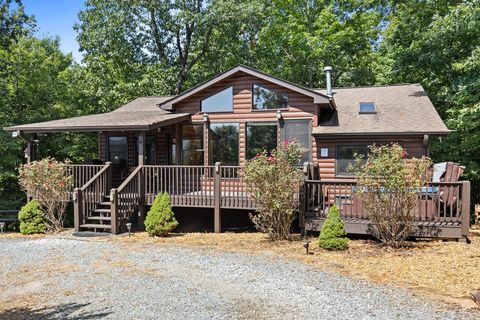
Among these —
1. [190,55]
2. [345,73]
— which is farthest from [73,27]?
[345,73]

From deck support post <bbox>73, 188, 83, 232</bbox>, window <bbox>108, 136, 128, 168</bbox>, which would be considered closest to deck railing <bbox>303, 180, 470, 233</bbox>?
deck support post <bbox>73, 188, 83, 232</bbox>

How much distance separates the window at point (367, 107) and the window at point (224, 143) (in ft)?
13.7

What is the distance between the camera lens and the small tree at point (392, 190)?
7.90 m

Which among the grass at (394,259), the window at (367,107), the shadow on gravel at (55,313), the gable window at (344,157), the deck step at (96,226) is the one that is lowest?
the shadow on gravel at (55,313)

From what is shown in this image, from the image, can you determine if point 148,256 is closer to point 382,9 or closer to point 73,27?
point 73,27

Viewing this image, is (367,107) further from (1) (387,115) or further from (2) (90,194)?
(2) (90,194)

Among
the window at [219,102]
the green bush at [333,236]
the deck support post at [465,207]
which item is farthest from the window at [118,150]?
the deck support post at [465,207]

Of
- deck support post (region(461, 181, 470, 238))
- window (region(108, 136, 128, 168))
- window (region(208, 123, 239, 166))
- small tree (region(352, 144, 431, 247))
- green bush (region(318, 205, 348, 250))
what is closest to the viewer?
small tree (region(352, 144, 431, 247))

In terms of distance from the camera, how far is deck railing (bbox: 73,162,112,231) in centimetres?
1074

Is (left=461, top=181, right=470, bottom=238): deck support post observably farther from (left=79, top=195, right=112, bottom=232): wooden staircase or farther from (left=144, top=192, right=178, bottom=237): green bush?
(left=79, top=195, right=112, bottom=232): wooden staircase

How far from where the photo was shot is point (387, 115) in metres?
12.5

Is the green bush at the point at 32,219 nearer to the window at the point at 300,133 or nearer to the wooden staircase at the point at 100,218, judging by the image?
the wooden staircase at the point at 100,218

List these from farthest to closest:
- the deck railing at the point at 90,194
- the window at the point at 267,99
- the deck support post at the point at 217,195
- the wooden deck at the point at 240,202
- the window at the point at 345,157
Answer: the window at the point at 267,99 → the window at the point at 345,157 → the deck railing at the point at 90,194 → the deck support post at the point at 217,195 → the wooden deck at the point at 240,202

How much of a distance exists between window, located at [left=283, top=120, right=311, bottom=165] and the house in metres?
0.03
